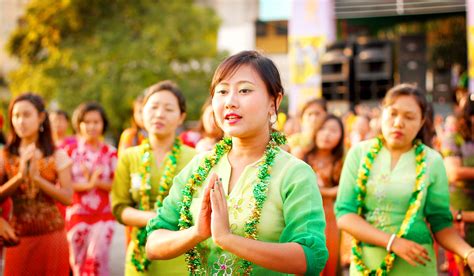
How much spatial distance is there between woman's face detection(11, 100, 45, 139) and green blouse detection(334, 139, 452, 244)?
2.21 metres

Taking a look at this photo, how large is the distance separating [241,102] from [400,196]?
1.77 metres

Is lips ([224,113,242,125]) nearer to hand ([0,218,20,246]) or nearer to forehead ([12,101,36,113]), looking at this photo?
hand ([0,218,20,246])

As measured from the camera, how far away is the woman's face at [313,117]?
19.7 ft

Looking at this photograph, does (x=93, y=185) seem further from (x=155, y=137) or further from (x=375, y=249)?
(x=375, y=249)

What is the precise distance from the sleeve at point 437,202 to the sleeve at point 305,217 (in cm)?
160

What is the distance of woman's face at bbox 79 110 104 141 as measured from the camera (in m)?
6.91

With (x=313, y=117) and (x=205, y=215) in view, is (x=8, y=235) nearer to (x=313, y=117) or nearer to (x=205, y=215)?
(x=205, y=215)

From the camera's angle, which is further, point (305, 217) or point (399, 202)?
point (399, 202)

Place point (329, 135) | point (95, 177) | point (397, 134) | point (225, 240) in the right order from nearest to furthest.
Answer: point (225, 240) → point (397, 134) → point (329, 135) → point (95, 177)

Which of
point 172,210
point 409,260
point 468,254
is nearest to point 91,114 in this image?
point 409,260

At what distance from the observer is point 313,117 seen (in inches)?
240

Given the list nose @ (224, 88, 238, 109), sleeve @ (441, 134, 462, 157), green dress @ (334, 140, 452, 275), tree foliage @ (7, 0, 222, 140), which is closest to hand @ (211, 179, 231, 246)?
nose @ (224, 88, 238, 109)

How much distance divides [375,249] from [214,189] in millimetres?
1914

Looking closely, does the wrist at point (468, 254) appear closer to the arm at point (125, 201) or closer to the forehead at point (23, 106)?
the arm at point (125, 201)
